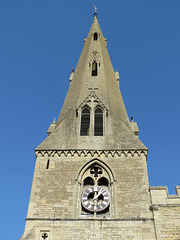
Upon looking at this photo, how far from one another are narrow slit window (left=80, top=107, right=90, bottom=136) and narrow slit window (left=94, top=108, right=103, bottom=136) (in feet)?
1.59

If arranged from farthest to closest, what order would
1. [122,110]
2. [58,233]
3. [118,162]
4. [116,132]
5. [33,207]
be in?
[122,110]
[116,132]
[118,162]
[33,207]
[58,233]

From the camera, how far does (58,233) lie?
1557 cm

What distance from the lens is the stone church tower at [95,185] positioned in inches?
618

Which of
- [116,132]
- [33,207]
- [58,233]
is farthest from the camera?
[116,132]

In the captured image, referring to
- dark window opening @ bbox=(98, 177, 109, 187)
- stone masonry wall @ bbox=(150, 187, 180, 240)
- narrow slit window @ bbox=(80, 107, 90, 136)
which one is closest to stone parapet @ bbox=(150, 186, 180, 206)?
stone masonry wall @ bbox=(150, 187, 180, 240)

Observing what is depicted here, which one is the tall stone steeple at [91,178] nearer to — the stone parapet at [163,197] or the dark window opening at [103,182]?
the dark window opening at [103,182]

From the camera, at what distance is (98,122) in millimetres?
21422

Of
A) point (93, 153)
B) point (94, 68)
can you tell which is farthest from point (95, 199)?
point (94, 68)

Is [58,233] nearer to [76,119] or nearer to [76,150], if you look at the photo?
[76,150]

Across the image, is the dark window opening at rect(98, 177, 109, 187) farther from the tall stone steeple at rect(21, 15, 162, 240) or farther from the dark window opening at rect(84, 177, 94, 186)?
the dark window opening at rect(84, 177, 94, 186)

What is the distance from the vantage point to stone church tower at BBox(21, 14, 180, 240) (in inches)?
618

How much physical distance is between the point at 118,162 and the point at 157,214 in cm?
359

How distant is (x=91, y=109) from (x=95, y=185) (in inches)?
226

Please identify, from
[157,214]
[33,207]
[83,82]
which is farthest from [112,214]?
[83,82]
